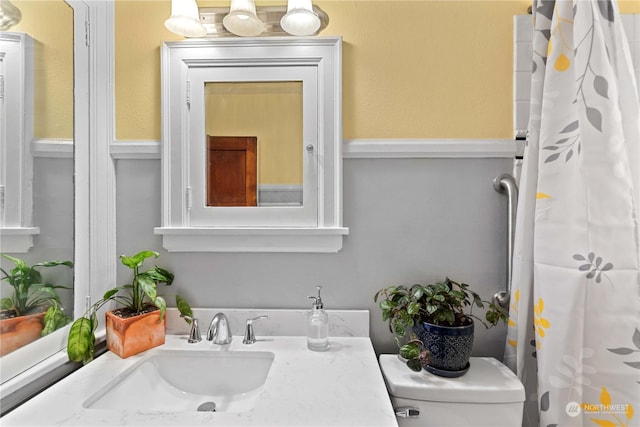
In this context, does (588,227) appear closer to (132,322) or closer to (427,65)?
(427,65)

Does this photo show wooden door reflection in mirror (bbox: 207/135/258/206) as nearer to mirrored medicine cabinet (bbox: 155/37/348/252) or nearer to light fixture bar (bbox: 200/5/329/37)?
mirrored medicine cabinet (bbox: 155/37/348/252)

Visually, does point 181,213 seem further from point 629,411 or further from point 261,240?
point 629,411

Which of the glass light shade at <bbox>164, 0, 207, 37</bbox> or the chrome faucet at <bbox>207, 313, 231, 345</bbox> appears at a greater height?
the glass light shade at <bbox>164, 0, 207, 37</bbox>

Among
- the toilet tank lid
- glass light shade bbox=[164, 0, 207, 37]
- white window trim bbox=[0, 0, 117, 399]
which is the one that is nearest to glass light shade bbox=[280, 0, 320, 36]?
glass light shade bbox=[164, 0, 207, 37]

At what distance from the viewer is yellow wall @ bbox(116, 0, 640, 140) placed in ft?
3.79

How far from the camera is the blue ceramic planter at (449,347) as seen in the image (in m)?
0.96

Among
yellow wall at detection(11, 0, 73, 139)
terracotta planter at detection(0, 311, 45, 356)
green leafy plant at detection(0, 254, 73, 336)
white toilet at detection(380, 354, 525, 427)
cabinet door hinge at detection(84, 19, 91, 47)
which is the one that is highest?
cabinet door hinge at detection(84, 19, 91, 47)

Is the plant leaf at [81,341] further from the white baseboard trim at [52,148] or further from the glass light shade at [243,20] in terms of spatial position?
the glass light shade at [243,20]

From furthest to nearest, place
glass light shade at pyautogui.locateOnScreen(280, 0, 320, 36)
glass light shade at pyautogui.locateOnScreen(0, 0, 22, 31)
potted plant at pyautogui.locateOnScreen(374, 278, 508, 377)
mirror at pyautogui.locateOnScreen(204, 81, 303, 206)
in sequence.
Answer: mirror at pyautogui.locateOnScreen(204, 81, 303, 206), glass light shade at pyautogui.locateOnScreen(280, 0, 320, 36), potted plant at pyautogui.locateOnScreen(374, 278, 508, 377), glass light shade at pyautogui.locateOnScreen(0, 0, 22, 31)

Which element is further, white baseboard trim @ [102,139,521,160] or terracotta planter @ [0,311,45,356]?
white baseboard trim @ [102,139,521,160]

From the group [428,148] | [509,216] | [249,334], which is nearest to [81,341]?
[249,334]

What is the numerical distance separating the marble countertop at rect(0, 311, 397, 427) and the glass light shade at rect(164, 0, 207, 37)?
104 cm

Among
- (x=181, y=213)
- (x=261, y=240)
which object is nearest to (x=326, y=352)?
(x=261, y=240)

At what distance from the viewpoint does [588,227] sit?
35.0 inches
